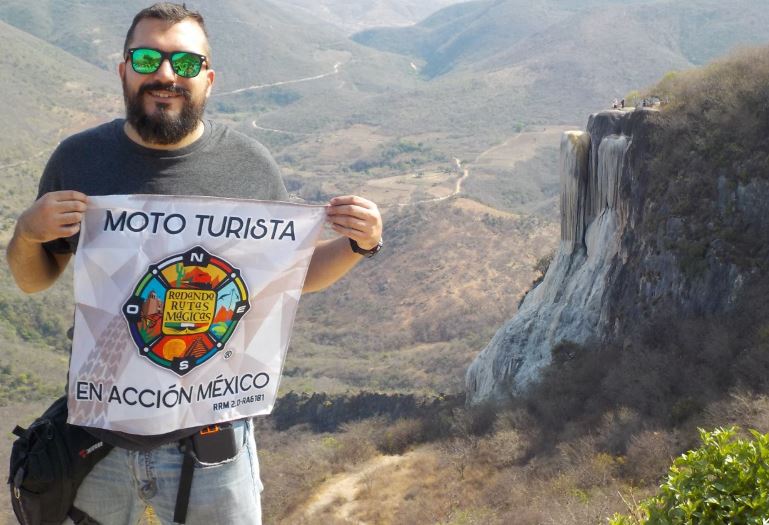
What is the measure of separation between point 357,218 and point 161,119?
94 centimetres

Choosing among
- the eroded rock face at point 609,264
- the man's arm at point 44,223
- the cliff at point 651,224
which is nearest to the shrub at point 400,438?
the eroded rock face at point 609,264

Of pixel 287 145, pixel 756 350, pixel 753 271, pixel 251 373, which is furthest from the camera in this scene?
pixel 287 145

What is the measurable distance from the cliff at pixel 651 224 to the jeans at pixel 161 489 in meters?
15.0

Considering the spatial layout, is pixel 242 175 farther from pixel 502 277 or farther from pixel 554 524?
pixel 502 277

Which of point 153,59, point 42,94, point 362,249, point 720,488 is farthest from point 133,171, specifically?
point 42,94

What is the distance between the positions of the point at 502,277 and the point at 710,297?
130ft

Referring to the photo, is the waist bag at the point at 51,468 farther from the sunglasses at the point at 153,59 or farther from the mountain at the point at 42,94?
the mountain at the point at 42,94

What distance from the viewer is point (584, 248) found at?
20.6m

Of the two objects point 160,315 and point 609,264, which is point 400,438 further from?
point 160,315

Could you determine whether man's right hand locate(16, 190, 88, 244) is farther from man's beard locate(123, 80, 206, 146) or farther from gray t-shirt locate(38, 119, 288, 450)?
man's beard locate(123, 80, 206, 146)

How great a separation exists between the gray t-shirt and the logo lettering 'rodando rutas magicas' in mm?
297

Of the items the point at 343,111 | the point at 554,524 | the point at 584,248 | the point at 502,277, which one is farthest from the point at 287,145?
the point at 554,524

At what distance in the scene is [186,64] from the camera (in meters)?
3.26

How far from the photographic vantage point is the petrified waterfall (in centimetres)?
1905
